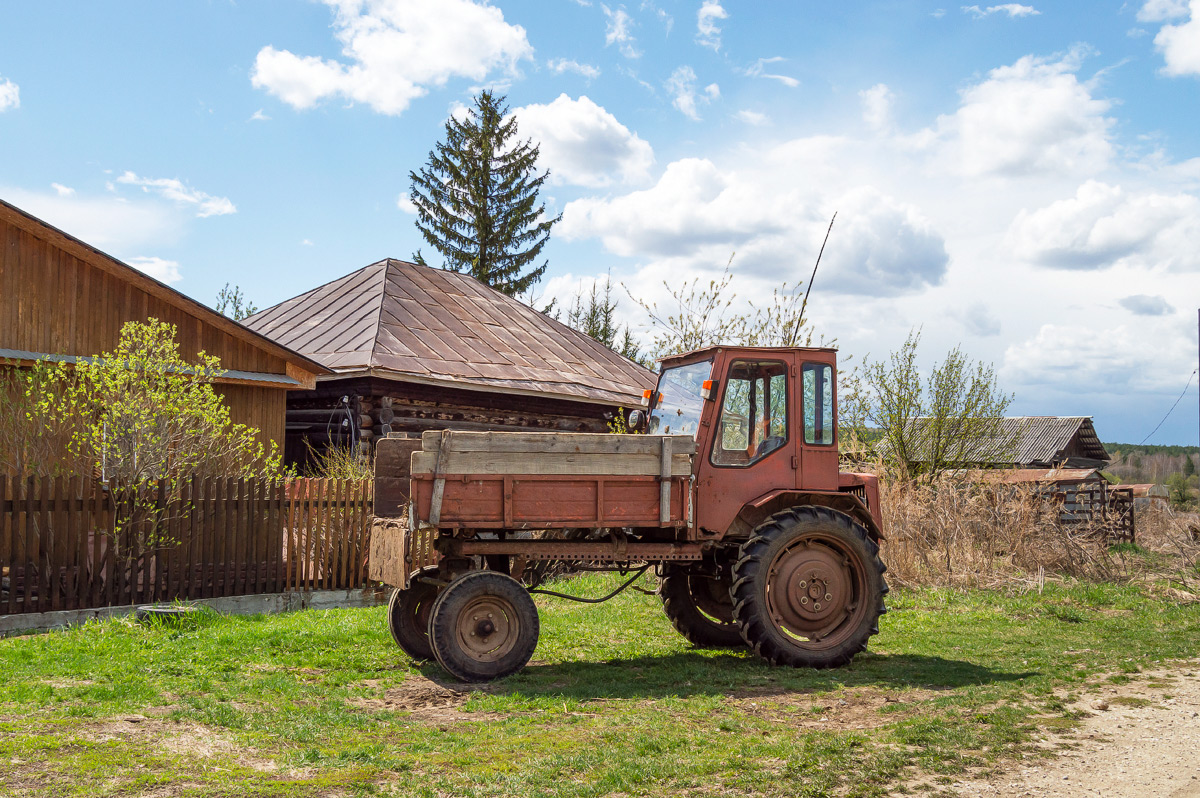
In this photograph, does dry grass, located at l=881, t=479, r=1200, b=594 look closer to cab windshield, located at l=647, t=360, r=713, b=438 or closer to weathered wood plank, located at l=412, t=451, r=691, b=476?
cab windshield, located at l=647, t=360, r=713, b=438

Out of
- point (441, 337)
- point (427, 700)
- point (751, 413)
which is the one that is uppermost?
point (441, 337)

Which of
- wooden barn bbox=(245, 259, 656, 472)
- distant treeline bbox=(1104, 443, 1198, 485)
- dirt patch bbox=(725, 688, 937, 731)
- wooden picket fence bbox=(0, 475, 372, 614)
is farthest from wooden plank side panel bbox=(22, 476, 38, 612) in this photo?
distant treeline bbox=(1104, 443, 1198, 485)

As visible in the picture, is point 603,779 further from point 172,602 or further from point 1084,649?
point 172,602

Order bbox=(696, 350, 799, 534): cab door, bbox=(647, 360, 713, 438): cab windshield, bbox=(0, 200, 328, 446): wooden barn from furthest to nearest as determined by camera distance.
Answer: bbox=(0, 200, 328, 446): wooden barn → bbox=(647, 360, 713, 438): cab windshield → bbox=(696, 350, 799, 534): cab door

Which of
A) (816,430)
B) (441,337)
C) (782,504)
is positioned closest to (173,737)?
(782,504)

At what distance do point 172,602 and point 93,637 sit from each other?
5.68 ft

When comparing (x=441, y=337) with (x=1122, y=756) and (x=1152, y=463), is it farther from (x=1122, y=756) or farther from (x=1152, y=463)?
(x=1152, y=463)

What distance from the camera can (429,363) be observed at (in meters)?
17.2

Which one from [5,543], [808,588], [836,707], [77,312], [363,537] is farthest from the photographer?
[77,312]

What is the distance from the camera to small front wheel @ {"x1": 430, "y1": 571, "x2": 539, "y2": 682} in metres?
7.03

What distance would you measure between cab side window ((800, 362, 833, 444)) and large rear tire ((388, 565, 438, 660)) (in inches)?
137

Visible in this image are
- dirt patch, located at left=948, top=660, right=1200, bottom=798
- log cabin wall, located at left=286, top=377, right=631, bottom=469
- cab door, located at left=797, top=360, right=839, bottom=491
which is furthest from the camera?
log cabin wall, located at left=286, top=377, right=631, bottom=469

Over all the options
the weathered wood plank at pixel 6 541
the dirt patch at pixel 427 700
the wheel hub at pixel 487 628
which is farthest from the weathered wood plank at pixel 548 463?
the weathered wood plank at pixel 6 541

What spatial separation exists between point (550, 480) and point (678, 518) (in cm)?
112
